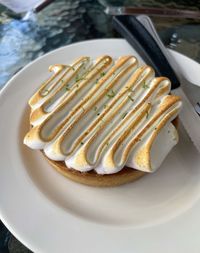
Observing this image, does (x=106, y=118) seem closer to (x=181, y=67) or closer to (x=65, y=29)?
(x=181, y=67)

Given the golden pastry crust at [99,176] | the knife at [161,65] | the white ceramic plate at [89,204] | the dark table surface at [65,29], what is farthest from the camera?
the dark table surface at [65,29]

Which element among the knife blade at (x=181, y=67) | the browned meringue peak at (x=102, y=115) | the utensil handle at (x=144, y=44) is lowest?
the knife blade at (x=181, y=67)

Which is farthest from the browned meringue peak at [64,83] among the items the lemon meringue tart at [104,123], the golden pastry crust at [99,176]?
the golden pastry crust at [99,176]

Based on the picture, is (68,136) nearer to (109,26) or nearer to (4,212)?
(4,212)

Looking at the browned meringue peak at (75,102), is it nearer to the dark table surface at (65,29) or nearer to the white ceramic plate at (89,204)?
the white ceramic plate at (89,204)

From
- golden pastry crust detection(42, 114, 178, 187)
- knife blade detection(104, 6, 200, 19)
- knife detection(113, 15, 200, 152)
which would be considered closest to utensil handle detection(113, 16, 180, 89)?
knife detection(113, 15, 200, 152)

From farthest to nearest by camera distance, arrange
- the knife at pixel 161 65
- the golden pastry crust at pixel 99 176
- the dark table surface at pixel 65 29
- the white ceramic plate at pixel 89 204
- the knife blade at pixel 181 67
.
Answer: the dark table surface at pixel 65 29
the knife blade at pixel 181 67
the knife at pixel 161 65
the golden pastry crust at pixel 99 176
the white ceramic plate at pixel 89 204

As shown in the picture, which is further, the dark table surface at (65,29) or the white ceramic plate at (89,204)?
the dark table surface at (65,29)
